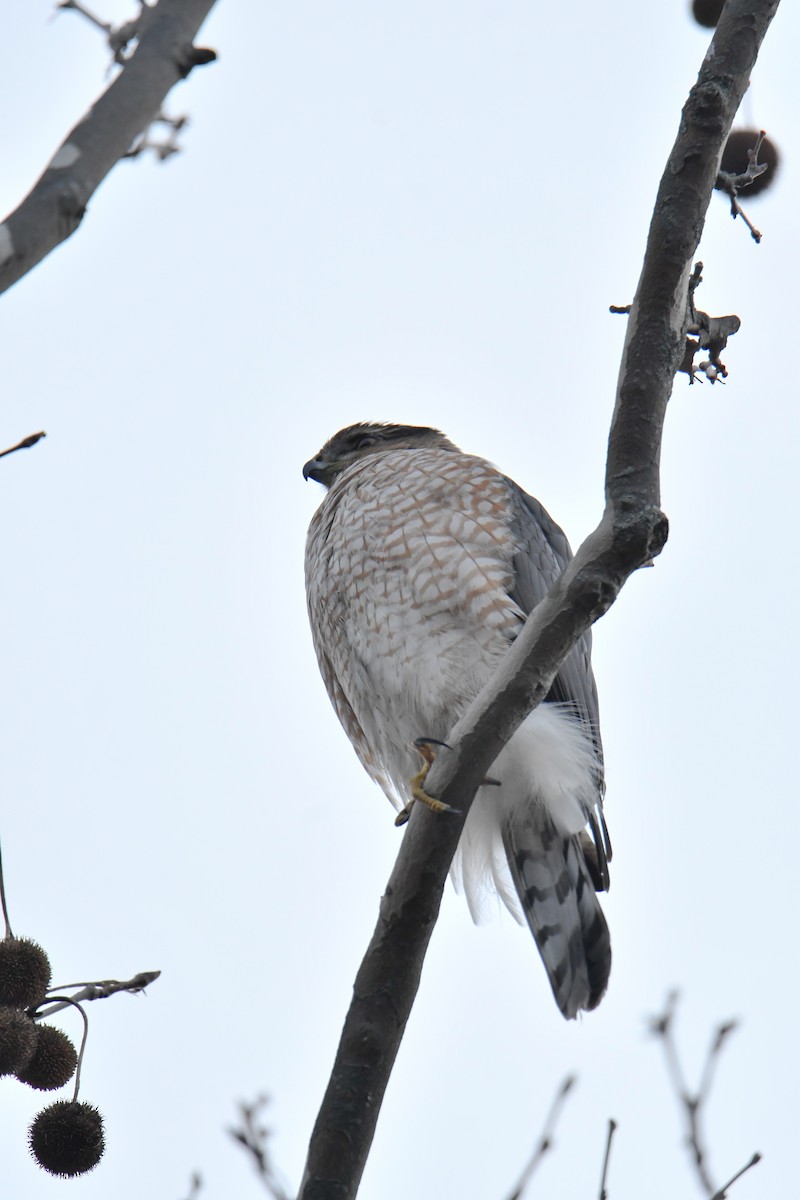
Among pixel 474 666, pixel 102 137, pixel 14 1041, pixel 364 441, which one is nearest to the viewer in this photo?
pixel 102 137

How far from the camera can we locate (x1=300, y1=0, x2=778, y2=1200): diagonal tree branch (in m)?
2.72

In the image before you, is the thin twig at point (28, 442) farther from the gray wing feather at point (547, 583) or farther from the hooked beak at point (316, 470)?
the hooked beak at point (316, 470)

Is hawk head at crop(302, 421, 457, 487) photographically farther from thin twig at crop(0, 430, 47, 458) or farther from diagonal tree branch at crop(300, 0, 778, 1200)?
thin twig at crop(0, 430, 47, 458)

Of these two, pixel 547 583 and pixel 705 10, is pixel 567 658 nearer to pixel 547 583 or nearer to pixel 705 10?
pixel 547 583

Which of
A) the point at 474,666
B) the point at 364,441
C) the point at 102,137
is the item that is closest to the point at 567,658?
the point at 474,666

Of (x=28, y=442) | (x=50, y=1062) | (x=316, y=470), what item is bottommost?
(x=50, y=1062)

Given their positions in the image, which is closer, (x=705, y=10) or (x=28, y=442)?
(x=28, y=442)

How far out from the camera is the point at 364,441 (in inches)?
248

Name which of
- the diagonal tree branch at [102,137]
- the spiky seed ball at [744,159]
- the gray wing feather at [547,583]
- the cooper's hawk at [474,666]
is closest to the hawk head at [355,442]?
the cooper's hawk at [474,666]

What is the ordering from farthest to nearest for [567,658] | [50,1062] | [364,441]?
[364,441] < [567,658] < [50,1062]

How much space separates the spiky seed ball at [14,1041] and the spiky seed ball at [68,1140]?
9.4 inches

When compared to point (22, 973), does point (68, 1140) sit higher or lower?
lower

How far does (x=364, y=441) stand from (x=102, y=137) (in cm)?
447

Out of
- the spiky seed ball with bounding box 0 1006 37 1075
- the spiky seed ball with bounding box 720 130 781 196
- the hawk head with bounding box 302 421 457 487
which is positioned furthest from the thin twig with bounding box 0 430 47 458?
the hawk head with bounding box 302 421 457 487
